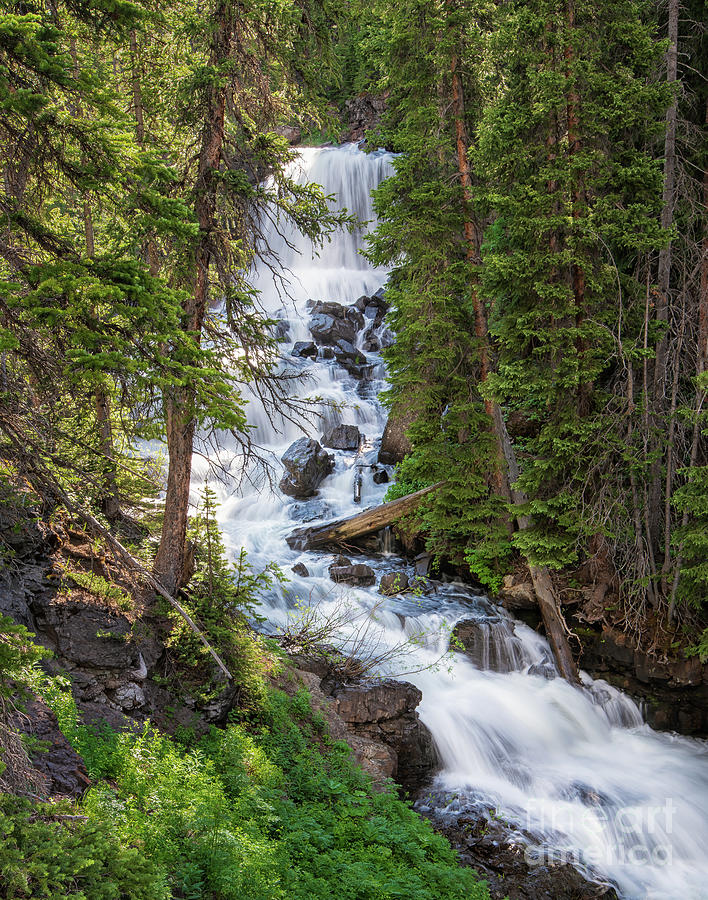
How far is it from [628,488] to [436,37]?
8.55 metres

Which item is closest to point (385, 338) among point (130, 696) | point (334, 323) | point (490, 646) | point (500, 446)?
point (334, 323)

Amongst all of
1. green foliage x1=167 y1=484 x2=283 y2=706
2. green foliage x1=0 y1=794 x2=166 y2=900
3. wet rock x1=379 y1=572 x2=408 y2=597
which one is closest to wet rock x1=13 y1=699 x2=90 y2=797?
green foliage x1=0 y1=794 x2=166 y2=900

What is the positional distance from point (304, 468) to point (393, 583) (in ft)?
17.6

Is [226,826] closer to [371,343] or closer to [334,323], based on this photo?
[371,343]

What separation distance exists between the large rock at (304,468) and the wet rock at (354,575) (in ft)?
13.9

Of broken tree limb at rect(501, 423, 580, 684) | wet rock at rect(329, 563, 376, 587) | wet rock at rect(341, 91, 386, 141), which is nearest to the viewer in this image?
broken tree limb at rect(501, 423, 580, 684)

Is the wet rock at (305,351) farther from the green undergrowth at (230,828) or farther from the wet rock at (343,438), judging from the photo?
the green undergrowth at (230,828)

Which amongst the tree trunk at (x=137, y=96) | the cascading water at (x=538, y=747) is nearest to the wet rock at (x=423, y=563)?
the cascading water at (x=538, y=747)

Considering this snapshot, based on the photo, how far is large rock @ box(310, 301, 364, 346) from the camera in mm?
22172

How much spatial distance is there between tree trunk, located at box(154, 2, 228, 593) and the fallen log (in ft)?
21.9

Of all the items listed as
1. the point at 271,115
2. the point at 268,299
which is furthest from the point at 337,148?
the point at 271,115

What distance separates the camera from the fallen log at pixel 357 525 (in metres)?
13.1

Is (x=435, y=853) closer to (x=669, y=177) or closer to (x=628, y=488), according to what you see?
(x=628, y=488)

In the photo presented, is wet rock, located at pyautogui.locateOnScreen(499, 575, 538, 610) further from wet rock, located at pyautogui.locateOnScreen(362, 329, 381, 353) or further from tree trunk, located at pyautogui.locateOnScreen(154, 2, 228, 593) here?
wet rock, located at pyautogui.locateOnScreen(362, 329, 381, 353)
